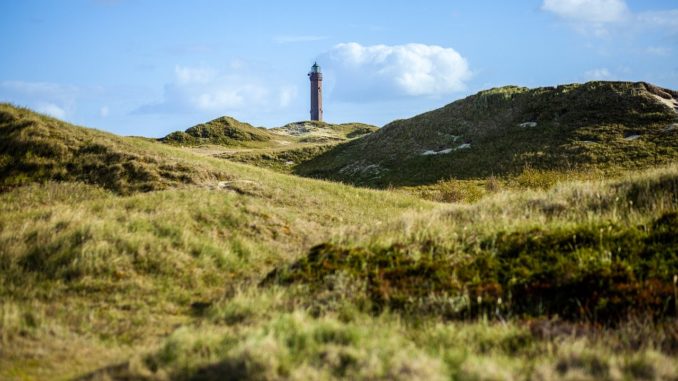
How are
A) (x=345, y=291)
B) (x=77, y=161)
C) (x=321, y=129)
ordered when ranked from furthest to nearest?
(x=321, y=129)
(x=77, y=161)
(x=345, y=291)

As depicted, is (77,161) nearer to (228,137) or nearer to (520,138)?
(520,138)

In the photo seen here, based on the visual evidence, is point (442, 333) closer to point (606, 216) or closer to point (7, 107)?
point (606, 216)

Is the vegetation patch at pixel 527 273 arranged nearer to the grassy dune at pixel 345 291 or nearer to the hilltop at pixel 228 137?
the grassy dune at pixel 345 291

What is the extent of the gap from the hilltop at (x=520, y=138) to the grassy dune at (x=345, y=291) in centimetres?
2715

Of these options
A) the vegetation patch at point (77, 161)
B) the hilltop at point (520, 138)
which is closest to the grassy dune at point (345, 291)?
the vegetation patch at point (77, 161)

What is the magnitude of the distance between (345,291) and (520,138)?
1695 inches

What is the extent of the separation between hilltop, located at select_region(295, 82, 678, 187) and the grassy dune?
27.1 metres

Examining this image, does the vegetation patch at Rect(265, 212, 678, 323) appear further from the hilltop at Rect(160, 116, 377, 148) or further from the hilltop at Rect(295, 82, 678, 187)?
the hilltop at Rect(160, 116, 377, 148)

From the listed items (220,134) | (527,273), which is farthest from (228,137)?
(527,273)

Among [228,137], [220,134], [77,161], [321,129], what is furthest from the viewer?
[321,129]

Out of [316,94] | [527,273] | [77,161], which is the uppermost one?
[316,94]

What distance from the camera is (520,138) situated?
48.0 meters

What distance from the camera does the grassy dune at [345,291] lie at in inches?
237

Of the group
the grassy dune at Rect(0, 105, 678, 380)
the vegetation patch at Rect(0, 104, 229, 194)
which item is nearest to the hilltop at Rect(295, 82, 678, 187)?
the vegetation patch at Rect(0, 104, 229, 194)
